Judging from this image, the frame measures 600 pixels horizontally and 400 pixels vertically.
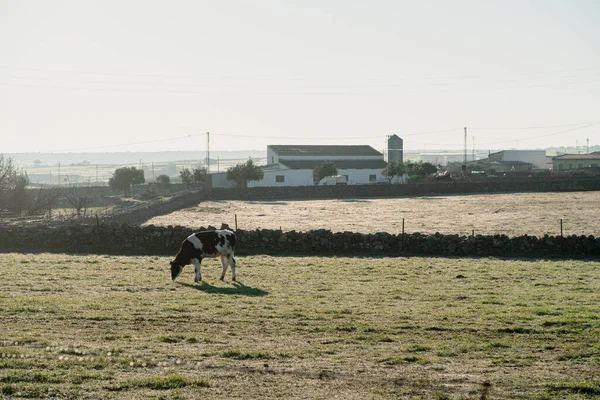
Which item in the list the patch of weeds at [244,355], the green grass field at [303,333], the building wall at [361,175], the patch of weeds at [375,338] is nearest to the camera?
the green grass field at [303,333]

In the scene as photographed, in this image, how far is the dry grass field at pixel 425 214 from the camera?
41812 mm

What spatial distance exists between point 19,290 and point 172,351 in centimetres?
862

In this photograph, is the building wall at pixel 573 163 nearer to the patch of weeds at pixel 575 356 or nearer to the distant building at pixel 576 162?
the distant building at pixel 576 162

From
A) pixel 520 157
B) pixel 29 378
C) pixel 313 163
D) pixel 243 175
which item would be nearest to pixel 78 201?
pixel 243 175

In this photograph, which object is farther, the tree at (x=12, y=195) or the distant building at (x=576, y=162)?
the distant building at (x=576, y=162)

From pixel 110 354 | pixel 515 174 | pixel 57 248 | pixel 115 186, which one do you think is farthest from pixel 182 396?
pixel 515 174

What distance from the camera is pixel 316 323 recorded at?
15.4 metres

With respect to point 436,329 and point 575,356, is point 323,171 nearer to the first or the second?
point 436,329

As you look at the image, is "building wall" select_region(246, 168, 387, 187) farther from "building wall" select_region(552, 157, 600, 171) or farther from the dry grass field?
"building wall" select_region(552, 157, 600, 171)

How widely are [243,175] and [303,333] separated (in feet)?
262

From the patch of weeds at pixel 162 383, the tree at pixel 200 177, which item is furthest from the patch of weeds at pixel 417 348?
the tree at pixel 200 177

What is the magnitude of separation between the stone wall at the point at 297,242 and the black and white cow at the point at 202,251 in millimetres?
6606

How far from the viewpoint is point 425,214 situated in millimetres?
53562

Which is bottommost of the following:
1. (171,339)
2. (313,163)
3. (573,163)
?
(171,339)
